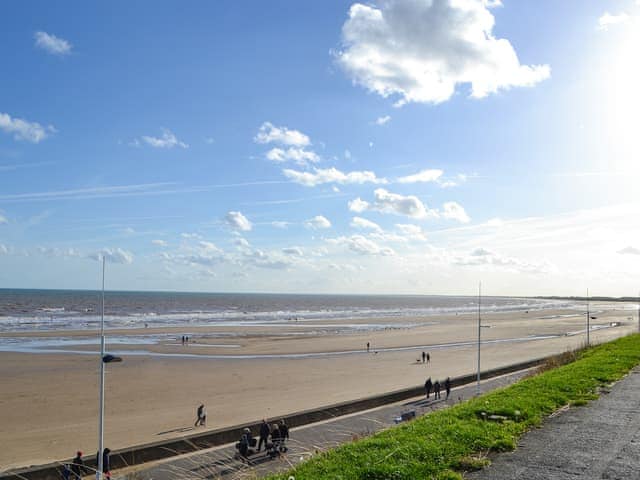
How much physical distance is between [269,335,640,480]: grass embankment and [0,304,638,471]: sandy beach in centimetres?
1241

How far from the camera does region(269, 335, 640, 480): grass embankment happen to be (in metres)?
6.45

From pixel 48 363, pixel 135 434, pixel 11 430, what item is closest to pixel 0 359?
pixel 48 363

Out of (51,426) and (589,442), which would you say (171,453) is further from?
(589,442)

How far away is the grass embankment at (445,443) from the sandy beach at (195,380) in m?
12.4

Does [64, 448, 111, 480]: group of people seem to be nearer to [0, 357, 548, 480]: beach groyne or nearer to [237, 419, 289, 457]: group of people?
[0, 357, 548, 480]: beach groyne

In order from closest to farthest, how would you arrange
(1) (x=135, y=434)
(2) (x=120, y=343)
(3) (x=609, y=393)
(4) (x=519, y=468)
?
1. (4) (x=519, y=468)
2. (3) (x=609, y=393)
3. (1) (x=135, y=434)
4. (2) (x=120, y=343)

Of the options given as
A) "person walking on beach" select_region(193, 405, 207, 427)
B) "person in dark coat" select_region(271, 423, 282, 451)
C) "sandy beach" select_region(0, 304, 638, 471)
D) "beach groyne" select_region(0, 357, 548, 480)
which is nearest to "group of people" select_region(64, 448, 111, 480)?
"beach groyne" select_region(0, 357, 548, 480)

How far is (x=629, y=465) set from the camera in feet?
21.2

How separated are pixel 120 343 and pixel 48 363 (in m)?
11.3

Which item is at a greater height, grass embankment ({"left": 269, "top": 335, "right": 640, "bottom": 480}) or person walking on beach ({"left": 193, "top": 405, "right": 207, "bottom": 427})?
grass embankment ({"left": 269, "top": 335, "right": 640, "bottom": 480})

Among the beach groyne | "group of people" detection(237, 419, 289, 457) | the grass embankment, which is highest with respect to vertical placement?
the grass embankment

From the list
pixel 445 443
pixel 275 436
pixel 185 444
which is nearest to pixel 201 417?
pixel 185 444

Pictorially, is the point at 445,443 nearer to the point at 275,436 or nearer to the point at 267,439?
the point at 275,436

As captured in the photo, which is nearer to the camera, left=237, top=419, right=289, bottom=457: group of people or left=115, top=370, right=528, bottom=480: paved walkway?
left=115, top=370, right=528, bottom=480: paved walkway
